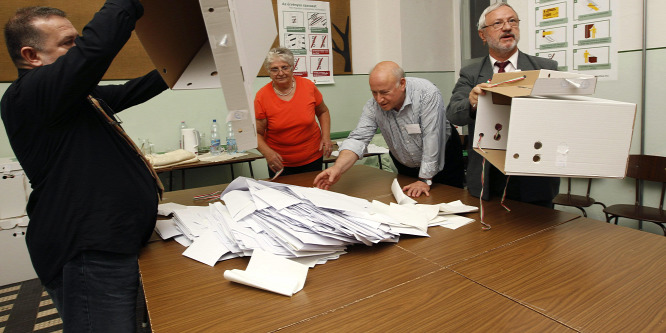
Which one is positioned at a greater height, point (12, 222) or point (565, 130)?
point (565, 130)

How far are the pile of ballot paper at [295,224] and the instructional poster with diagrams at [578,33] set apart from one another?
2.41 m

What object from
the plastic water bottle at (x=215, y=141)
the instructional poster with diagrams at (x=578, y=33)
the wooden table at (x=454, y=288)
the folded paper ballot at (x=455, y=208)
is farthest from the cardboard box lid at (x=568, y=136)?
the plastic water bottle at (x=215, y=141)

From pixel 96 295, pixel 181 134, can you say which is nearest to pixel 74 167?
pixel 96 295

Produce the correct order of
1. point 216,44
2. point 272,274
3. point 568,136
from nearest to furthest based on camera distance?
1. point 216,44
2. point 272,274
3. point 568,136

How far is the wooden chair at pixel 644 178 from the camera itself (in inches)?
98.4

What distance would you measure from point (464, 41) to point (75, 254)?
4.97m

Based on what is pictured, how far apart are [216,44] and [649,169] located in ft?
10.3

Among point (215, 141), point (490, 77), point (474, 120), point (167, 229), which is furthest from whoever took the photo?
point (215, 141)

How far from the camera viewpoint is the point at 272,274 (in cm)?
91

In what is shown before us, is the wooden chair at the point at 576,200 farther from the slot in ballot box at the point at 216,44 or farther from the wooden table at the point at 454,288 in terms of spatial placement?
the slot in ballot box at the point at 216,44

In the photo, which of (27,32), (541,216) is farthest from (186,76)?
(541,216)

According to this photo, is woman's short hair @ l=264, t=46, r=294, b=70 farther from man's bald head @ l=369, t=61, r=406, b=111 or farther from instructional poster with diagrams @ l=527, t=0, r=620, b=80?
instructional poster with diagrams @ l=527, t=0, r=620, b=80

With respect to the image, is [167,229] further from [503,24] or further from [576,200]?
[576,200]

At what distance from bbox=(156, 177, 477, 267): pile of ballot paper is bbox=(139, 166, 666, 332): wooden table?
43 millimetres
